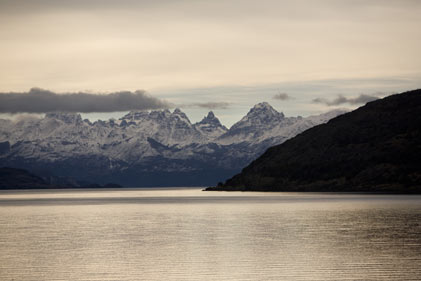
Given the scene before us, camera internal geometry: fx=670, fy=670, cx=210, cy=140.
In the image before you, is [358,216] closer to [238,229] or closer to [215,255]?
[238,229]

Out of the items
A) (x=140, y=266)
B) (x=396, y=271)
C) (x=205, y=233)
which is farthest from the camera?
(x=205, y=233)

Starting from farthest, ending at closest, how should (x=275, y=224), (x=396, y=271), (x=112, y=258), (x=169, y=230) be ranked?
1. (x=275, y=224)
2. (x=169, y=230)
3. (x=112, y=258)
4. (x=396, y=271)

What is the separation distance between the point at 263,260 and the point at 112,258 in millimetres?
19241

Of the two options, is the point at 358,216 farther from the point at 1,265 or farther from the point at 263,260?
the point at 1,265

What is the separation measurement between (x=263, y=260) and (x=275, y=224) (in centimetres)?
5535

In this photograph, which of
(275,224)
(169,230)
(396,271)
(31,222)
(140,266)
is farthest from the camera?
(31,222)

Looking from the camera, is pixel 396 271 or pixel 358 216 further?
pixel 358 216

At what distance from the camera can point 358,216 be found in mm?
155250

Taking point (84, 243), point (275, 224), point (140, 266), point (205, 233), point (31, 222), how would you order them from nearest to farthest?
point (140, 266)
point (84, 243)
point (205, 233)
point (275, 224)
point (31, 222)

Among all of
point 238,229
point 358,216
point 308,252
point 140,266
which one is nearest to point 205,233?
point 238,229

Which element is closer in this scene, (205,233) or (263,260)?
(263,260)

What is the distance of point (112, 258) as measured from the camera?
85.2 metres

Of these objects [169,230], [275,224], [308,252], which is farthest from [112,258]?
[275,224]

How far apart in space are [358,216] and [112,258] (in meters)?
84.2
